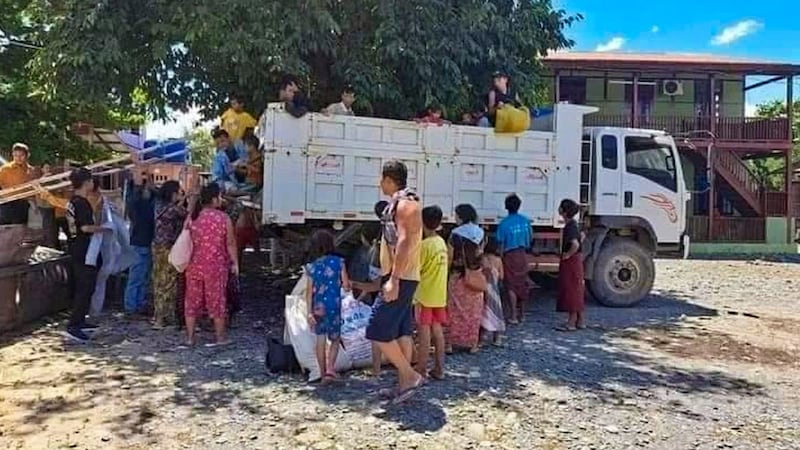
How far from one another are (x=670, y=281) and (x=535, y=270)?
17.0 feet

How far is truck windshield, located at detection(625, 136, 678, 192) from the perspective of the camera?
A: 10.2 metres

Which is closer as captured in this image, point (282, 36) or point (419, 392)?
point (419, 392)

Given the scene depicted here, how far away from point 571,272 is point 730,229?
16750mm

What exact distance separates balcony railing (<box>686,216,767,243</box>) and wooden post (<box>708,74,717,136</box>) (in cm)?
275

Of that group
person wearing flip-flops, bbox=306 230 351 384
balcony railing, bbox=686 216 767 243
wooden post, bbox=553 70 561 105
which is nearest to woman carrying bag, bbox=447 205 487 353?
person wearing flip-flops, bbox=306 230 351 384

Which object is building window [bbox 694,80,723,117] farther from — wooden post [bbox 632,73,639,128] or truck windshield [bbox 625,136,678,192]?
truck windshield [bbox 625,136,678,192]

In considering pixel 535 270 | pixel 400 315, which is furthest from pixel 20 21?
pixel 400 315

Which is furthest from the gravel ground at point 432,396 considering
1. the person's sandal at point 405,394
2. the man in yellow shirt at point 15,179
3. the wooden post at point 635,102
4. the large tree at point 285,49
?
the wooden post at point 635,102

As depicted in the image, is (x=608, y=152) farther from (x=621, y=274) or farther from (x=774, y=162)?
(x=774, y=162)

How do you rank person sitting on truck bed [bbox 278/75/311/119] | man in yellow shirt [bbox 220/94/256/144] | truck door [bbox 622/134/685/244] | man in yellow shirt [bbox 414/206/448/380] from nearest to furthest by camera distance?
man in yellow shirt [bbox 414/206/448/380], person sitting on truck bed [bbox 278/75/311/119], man in yellow shirt [bbox 220/94/256/144], truck door [bbox 622/134/685/244]

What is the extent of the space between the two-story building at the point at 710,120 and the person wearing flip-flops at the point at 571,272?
14545 mm

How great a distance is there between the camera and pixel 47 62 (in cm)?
909

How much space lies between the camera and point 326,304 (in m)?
5.61

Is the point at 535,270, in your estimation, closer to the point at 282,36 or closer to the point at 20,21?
the point at 282,36
